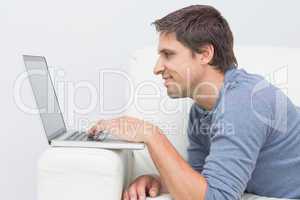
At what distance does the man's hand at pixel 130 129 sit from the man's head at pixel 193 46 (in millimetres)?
187

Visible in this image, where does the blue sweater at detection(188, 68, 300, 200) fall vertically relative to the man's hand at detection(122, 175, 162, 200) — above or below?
above

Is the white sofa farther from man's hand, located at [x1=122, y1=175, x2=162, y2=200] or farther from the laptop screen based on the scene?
the laptop screen

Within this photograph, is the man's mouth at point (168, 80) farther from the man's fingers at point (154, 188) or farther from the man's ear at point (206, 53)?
the man's fingers at point (154, 188)

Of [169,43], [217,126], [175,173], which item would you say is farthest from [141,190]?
[169,43]

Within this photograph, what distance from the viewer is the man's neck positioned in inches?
46.6

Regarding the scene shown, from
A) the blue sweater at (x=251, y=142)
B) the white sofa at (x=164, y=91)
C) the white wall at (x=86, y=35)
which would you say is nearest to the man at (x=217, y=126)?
the blue sweater at (x=251, y=142)

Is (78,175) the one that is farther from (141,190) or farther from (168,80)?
(168,80)

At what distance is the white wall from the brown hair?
0.54 metres

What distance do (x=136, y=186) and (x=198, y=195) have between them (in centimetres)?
20

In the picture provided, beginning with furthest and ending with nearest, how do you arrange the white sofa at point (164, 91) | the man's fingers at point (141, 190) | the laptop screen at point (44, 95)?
the white sofa at point (164, 91) < the laptop screen at point (44, 95) < the man's fingers at point (141, 190)

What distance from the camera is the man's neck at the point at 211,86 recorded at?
1184mm

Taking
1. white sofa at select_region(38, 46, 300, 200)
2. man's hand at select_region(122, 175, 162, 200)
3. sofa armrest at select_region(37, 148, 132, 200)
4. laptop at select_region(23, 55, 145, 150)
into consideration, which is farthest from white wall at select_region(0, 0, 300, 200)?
sofa armrest at select_region(37, 148, 132, 200)

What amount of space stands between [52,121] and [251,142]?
568 mm

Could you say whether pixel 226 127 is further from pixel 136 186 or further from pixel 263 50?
pixel 263 50
